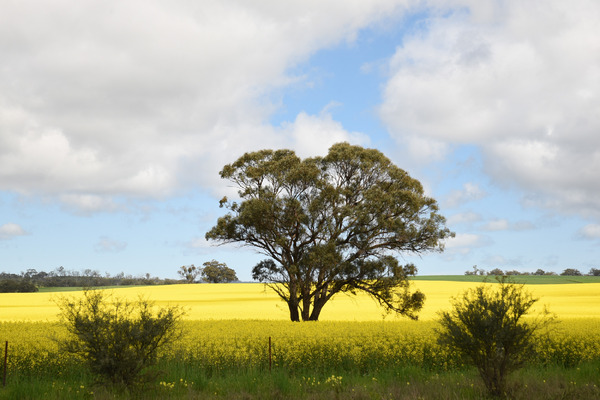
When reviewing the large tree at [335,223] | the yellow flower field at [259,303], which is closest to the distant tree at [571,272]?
the yellow flower field at [259,303]

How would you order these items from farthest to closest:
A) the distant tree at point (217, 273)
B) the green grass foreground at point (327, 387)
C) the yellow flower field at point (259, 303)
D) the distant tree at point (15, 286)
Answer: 1. the distant tree at point (217, 273)
2. the distant tree at point (15, 286)
3. the yellow flower field at point (259, 303)
4. the green grass foreground at point (327, 387)

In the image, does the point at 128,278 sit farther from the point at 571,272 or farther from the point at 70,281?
the point at 571,272

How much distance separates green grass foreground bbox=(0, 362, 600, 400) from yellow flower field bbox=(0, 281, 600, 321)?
2221 cm

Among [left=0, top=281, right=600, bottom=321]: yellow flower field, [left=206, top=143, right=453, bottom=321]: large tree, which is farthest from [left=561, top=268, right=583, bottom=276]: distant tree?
[left=206, top=143, right=453, bottom=321]: large tree

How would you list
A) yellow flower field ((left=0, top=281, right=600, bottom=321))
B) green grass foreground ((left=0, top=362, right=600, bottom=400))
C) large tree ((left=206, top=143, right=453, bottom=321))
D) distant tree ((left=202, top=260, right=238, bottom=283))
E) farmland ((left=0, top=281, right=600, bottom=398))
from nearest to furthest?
1. green grass foreground ((left=0, top=362, right=600, bottom=400))
2. farmland ((left=0, top=281, right=600, bottom=398))
3. large tree ((left=206, top=143, right=453, bottom=321))
4. yellow flower field ((left=0, top=281, right=600, bottom=321))
5. distant tree ((left=202, top=260, right=238, bottom=283))

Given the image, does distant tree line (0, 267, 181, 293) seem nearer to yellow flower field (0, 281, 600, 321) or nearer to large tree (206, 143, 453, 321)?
yellow flower field (0, 281, 600, 321)

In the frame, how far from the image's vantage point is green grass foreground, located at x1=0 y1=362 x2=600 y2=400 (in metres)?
11.7

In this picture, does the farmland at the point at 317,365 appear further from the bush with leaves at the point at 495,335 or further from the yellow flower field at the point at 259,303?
the yellow flower field at the point at 259,303

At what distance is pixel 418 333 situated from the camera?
65.6ft

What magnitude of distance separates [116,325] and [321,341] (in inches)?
321

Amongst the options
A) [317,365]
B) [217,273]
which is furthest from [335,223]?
[217,273]

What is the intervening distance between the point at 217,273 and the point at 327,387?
122344 millimetres

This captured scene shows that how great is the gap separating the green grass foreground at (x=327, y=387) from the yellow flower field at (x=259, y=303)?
22.2 m

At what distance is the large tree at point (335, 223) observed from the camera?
30172 mm
